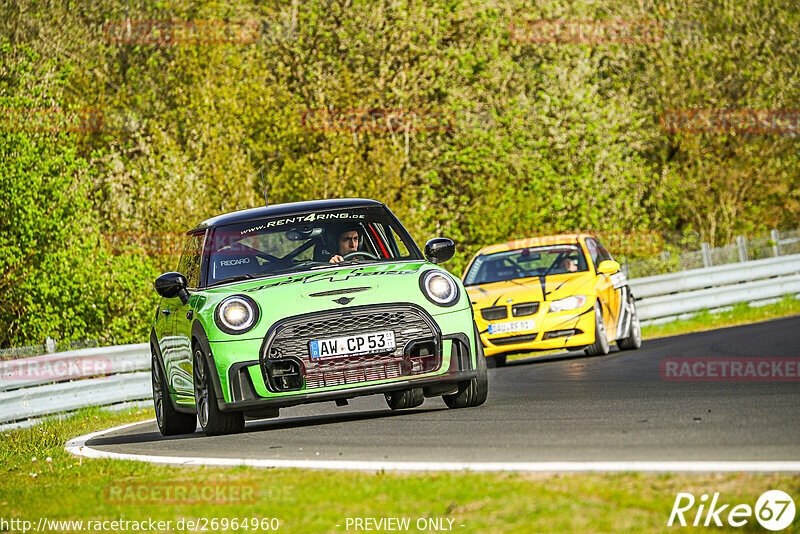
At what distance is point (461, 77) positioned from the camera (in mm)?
36375

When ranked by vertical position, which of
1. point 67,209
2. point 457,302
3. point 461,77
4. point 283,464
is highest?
point 461,77

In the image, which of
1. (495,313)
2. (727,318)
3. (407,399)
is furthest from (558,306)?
(727,318)

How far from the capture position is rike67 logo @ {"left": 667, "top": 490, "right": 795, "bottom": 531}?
15.0ft

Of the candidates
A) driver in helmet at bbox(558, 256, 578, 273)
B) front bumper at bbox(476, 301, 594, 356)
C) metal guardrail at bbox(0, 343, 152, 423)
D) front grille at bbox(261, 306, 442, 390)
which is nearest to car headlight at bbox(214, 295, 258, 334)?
front grille at bbox(261, 306, 442, 390)

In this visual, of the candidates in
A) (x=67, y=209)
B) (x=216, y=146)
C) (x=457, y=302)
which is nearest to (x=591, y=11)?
(x=216, y=146)

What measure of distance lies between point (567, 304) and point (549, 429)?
27.3 ft

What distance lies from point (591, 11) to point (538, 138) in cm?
593

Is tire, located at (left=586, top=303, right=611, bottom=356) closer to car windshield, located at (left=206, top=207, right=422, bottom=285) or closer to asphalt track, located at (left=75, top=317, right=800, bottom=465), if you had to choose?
asphalt track, located at (left=75, top=317, right=800, bottom=465)

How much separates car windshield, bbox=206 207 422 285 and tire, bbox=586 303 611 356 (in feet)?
20.1

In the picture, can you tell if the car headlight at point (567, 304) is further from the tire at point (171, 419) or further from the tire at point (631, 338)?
the tire at point (171, 419)

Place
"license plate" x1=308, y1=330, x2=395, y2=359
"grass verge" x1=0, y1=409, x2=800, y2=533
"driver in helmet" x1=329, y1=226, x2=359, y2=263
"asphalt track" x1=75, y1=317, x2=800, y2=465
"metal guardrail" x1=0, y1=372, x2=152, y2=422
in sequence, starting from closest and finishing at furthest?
"grass verge" x1=0, y1=409, x2=800, y2=533 < "asphalt track" x1=75, y1=317, x2=800, y2=465 < "license plate" x1=308, y1=330, x2=395, y2=359 < "driver in helmet" x1=329, y1=226, x2=359, y2=263 < "metal guardrail" x1=0, y1=372, x2=152, y2=422

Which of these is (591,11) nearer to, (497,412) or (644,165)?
(644,165)

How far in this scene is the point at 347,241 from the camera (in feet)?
33.1

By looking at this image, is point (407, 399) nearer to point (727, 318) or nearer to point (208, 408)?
point (208, 408)
